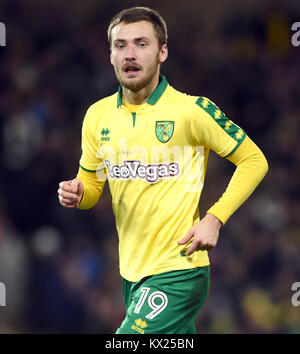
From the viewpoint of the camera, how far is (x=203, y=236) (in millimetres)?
4031

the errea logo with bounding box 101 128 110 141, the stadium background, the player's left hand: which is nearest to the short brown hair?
the errea logo with bounding box 101 128 110 141

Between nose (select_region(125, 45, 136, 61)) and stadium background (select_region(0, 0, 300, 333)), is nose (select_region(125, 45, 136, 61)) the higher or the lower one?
the higher one

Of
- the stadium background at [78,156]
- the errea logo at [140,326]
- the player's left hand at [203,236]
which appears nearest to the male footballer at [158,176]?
the errea logo at [140,326]

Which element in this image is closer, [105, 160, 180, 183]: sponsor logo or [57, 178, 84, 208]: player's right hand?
[57, 178, 84, 208]: player's right hand

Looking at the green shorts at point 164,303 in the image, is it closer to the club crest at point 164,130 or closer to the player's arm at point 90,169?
the player's arm at point 90,169

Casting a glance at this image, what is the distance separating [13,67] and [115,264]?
2885 mm

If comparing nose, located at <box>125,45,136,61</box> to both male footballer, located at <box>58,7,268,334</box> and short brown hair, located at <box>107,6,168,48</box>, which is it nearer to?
male footballer, located at <box>58,7,268,334</box>

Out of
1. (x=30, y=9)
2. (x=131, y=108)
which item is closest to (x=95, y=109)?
(x=131, y=108)

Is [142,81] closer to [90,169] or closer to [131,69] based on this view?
[131,69]

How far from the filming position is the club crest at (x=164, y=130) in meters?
4.36

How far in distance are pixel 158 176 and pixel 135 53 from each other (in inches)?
28.2

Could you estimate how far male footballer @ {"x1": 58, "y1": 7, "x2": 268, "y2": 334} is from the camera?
4.27 meters

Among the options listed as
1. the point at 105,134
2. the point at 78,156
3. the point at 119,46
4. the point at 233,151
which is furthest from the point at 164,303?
the point at 78,156

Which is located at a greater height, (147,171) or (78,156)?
(147,171)
